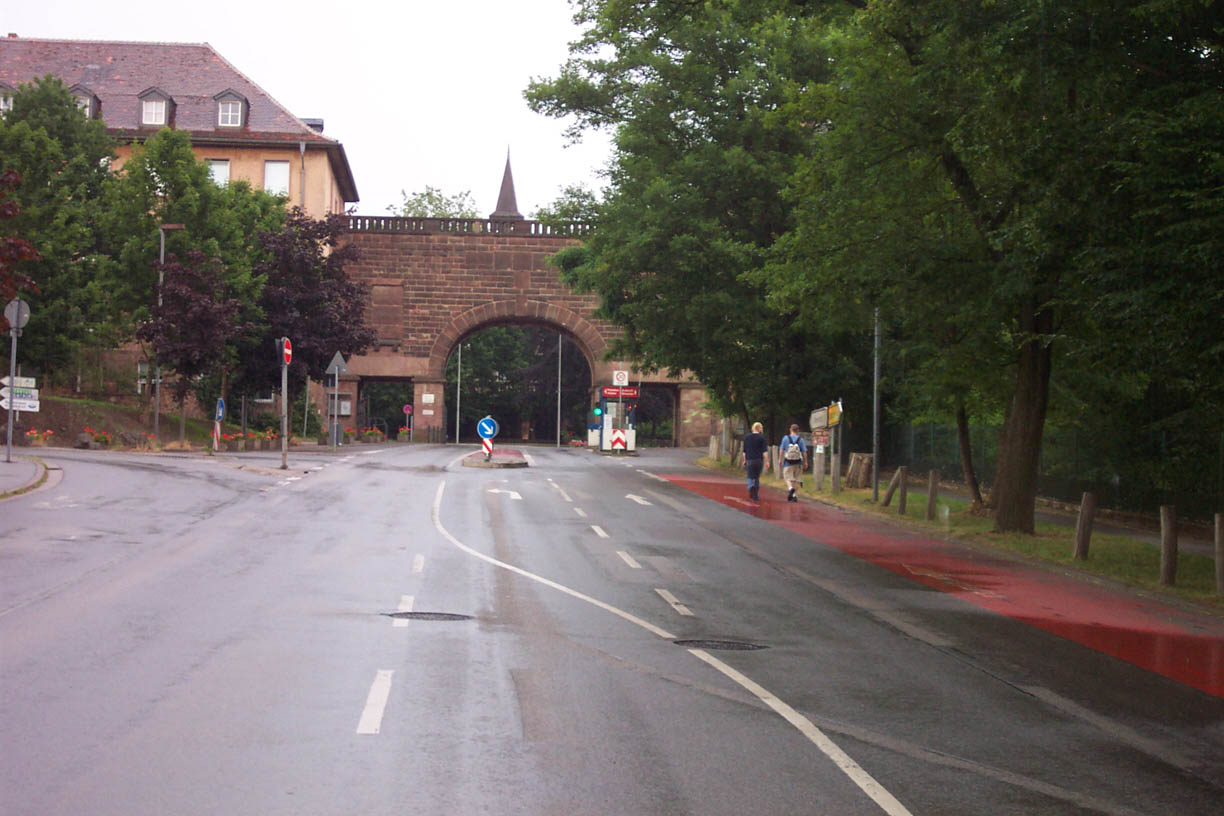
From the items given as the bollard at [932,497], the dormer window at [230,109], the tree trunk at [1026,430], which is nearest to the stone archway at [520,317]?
the dormer window at [230,109]

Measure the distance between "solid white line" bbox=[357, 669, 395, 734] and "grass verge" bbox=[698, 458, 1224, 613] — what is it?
9697 mm

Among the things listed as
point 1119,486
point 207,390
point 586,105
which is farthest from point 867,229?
point 207,390

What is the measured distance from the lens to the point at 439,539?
18281mm

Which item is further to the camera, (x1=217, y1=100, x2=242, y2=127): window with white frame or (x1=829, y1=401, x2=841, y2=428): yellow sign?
(x1=217, y1=100, x2=242, y2=127): window with white frame

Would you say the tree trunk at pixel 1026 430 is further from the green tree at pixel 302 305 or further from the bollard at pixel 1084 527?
the green tree at pixel 302 305

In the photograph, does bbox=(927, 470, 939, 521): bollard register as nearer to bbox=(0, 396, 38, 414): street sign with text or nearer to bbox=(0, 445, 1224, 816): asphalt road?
bbox=(0, 445, 1224, 816): asphalt road

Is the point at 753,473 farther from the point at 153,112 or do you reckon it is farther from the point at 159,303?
the point at 153,112

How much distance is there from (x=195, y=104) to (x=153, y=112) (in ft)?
7.64

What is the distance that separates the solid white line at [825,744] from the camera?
6.31 metres

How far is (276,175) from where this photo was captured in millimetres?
65250

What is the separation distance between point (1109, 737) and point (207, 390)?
4975cm

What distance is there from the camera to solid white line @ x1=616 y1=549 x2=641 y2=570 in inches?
643

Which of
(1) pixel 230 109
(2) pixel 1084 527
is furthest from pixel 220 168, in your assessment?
(2) pixel 1084 527

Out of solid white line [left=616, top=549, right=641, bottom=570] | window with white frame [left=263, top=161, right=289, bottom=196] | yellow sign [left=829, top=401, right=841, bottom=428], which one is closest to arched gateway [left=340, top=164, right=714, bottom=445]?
window with white frame [left=263, top=161, right=289, bottom=196]
